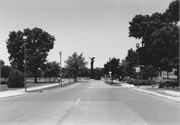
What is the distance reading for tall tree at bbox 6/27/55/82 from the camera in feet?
191

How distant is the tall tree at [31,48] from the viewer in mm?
58094

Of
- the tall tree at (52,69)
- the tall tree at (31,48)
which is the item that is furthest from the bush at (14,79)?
the tall tree at (52,69)

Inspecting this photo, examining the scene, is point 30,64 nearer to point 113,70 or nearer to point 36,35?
point 36,35

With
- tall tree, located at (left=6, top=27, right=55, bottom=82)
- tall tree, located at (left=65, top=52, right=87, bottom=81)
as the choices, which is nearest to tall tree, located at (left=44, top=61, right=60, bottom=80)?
tall tree, located at (left=65, top=52, right=87, bottom=81)

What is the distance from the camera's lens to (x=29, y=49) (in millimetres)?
61094

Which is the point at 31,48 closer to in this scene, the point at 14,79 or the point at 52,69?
the point at 52,69

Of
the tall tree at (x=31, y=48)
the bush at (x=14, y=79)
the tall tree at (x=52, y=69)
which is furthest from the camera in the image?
the tall tree at (x=52, y=69)

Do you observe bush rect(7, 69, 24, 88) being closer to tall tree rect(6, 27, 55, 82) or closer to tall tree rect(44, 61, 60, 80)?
tall tree rect(6, 27, 55, 82)

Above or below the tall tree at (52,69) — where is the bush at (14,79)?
below

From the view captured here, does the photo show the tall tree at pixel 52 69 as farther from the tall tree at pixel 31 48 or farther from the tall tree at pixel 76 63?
the tall tree at pixel 31 48

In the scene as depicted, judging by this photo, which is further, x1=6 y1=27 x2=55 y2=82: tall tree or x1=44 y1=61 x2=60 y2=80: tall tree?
x1=44 y1=61 x2=60 y2=80: tall tree

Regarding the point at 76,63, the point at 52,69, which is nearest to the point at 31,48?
the point at 52,69

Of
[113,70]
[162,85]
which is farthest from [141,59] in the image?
[113,70]

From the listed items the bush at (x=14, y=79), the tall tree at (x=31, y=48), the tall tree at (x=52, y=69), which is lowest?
the bush at (x=14, y=79)
